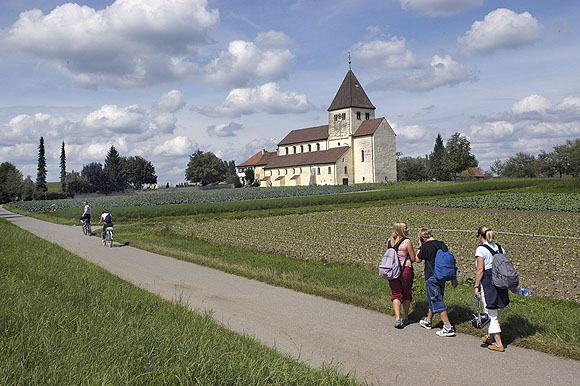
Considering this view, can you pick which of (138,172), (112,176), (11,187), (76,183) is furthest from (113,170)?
(11,187)

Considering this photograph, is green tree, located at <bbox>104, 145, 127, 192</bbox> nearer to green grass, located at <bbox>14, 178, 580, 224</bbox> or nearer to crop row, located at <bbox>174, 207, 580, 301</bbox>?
green grass, located at <bbox>14, 178, 580, 224</bbox>

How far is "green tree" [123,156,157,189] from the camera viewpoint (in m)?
140

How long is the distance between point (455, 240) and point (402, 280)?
1154 cm

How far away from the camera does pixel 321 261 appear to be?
1477 cm

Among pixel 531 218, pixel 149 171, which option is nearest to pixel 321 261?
pixel 531 218

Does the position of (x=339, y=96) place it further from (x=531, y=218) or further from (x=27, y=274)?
(x=27, y=274)

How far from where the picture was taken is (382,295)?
373 inches

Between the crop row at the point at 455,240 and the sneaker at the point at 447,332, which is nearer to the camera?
the sneaker at the point at 447,332

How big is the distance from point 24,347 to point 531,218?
27860mm

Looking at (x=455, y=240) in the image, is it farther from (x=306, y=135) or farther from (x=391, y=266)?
(x=306, y=135)

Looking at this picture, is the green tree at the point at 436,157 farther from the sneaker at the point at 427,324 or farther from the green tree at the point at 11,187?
the sneaker at the point at 427,324

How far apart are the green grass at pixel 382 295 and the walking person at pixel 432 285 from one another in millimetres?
459

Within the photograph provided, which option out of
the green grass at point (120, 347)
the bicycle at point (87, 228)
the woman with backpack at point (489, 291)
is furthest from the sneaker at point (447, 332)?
the bicycle at point (87, 228)

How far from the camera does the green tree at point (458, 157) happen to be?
10638 cm
